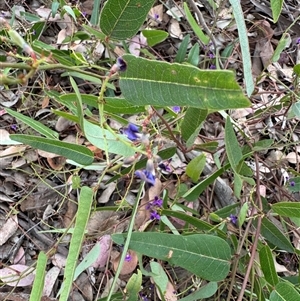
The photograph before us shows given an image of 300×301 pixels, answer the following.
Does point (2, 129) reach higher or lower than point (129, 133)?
lower

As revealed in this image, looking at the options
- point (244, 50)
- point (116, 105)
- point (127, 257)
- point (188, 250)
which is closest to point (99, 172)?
point (127, 257)

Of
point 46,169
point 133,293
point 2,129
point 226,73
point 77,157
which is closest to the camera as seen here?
point 226,73

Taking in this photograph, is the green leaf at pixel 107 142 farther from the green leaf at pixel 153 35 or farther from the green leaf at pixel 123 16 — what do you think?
the green leaf at pixel 153 35

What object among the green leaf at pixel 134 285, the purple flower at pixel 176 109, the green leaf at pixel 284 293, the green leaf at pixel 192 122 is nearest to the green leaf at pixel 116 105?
the green leaf at pixel 192 122

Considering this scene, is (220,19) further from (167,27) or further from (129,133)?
(129,133)

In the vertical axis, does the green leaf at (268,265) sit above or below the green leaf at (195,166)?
below

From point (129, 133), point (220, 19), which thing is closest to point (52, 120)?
point (220, 19)
